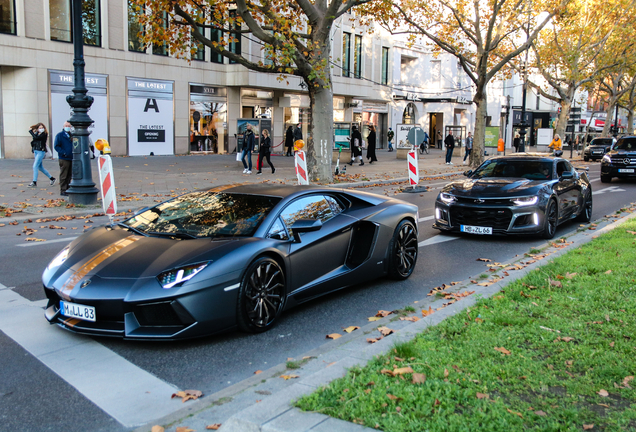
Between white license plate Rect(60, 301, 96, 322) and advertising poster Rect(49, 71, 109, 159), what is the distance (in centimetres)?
2343

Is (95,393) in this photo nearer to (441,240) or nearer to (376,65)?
(441,240)

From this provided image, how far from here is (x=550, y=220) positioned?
32.7ft

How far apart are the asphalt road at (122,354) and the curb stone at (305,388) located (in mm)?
188

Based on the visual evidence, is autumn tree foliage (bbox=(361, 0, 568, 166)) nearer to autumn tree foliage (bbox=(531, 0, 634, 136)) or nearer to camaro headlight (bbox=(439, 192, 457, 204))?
autumn tree foliage (bbox=(531, 0, 634, 136))

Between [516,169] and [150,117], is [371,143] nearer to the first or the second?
[150,117]

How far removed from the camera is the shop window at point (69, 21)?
27.0 metres

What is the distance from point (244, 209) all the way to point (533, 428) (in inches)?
134

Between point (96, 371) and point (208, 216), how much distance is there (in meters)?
1.85

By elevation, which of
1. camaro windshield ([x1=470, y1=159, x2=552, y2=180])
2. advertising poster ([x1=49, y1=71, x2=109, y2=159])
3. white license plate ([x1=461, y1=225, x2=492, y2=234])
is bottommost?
white license plate ([x1=461, y1=225, x2=492, y2=234])

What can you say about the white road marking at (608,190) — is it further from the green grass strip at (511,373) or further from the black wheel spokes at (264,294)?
the black wheel spokes at (264,294)

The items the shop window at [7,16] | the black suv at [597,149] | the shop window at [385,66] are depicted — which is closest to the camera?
the shop window at [7,16]

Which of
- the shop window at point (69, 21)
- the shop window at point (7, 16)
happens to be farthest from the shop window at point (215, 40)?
the shop window at point (7, 16)

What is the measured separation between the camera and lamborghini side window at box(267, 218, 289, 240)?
5.39m

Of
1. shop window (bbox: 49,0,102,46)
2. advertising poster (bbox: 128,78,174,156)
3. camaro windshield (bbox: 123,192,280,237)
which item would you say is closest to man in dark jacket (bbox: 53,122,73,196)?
camaro windshield (bbox: 123,192,280,237)
